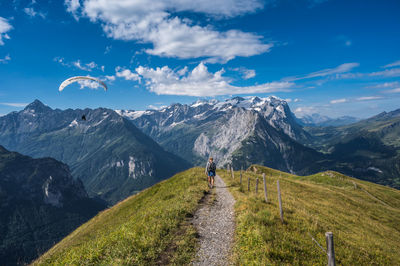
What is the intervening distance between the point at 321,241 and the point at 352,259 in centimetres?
183

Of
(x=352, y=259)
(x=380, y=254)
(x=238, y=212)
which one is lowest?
(x=380, y=254)

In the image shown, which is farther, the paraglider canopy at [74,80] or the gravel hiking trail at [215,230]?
the paraglider canopy at [74,80]

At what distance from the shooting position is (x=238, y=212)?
17734 millimetres

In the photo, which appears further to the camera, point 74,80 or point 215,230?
point 74,80

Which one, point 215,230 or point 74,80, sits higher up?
point 74,80

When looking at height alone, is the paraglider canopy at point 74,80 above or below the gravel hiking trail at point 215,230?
above

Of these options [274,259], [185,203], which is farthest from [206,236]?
[185,203]

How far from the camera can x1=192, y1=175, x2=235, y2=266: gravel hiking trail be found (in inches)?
447

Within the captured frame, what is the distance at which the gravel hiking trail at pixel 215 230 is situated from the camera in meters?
11.4

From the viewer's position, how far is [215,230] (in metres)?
14.7

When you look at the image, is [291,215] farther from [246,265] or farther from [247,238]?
[246,265]

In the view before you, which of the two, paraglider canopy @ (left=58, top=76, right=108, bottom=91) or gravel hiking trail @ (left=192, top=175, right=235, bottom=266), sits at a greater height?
paraglider canopy @ (left=58, top=76, right=108, bottom=91)

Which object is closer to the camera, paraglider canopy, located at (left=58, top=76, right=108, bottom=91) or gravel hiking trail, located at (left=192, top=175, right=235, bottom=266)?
gravel hiking trail, located at (left=192, top=175, right=235, bottom=266)

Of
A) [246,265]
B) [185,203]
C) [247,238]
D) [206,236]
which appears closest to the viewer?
[246,265]
